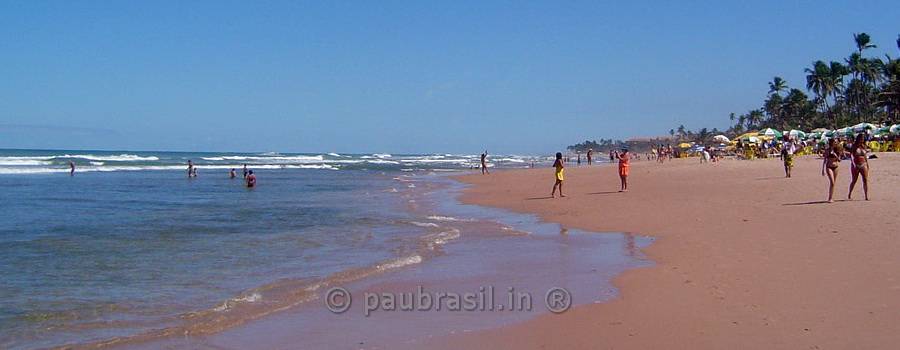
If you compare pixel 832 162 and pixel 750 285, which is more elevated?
pixel 832 162

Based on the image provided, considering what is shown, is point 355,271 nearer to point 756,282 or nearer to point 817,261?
point 756,282

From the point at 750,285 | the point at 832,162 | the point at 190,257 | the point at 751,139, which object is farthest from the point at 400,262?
the point at 751,139

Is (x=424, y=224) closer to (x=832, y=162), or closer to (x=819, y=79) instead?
(x=832, y=162)

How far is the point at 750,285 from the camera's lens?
23.6 ft

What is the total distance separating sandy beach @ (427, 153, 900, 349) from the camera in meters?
5.49

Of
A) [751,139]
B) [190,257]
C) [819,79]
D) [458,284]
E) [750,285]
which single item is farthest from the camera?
[819,79]

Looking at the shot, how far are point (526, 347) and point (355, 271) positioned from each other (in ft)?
14.0

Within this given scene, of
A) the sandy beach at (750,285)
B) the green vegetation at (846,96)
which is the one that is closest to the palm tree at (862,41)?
the green vegetation at (846,96)

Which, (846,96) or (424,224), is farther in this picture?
(846,96)

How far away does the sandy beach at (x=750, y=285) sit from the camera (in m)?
5.49

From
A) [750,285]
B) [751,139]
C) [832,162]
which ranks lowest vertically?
[750,285]

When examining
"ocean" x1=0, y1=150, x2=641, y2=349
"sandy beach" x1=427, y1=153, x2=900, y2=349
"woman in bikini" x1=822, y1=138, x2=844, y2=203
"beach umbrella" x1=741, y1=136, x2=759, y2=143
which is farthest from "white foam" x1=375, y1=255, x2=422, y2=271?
"beach umbrella" x1=741, y1=136, x2=759, y2=143

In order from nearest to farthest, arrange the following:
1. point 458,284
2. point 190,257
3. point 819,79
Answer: point 458,284, point 190,257, point 819,79

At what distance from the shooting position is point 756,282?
24.0 ft
